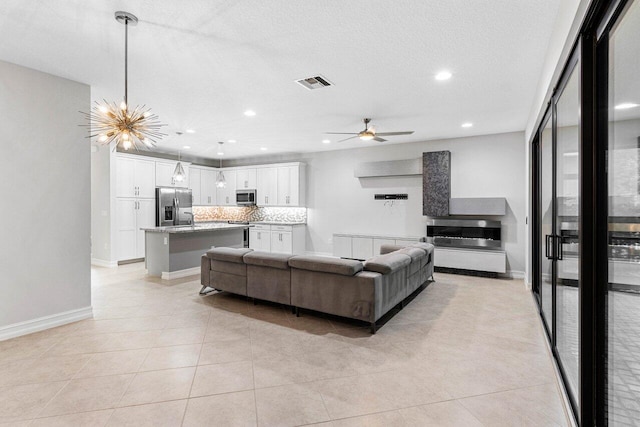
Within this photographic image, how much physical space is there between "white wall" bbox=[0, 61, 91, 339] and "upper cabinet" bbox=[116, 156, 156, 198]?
3.83 metres

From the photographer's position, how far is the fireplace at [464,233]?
6.30 m

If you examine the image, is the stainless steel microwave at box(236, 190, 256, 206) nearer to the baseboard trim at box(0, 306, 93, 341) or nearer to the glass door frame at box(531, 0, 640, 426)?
the baseboard trim at box(0, 306, 93, 341)

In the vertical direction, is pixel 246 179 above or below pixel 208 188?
above

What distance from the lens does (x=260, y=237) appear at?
899cm

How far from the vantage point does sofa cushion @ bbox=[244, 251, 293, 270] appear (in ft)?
13.6

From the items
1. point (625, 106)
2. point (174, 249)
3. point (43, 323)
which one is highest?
point (625, 106)

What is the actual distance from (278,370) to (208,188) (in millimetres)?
7845

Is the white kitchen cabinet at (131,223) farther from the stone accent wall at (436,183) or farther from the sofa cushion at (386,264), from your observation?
the stone accent wall at (436,183)

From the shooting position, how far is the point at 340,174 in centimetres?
833

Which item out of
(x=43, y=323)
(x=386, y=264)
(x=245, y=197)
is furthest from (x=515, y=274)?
(x=43, y=323)

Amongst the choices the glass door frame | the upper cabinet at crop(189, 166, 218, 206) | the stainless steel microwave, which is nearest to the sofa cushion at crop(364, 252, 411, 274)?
the glass door frame

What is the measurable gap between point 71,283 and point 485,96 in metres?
5.49

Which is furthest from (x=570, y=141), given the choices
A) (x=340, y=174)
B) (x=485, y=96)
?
(x=340, y=174)

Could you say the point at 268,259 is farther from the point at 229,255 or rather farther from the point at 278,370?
the point at 278,370
